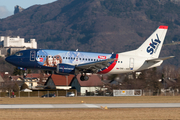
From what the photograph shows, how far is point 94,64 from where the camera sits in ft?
178

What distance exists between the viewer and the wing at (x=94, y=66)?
53.8m

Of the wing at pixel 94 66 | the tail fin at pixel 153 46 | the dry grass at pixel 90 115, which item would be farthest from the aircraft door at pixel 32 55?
the tail fin at pixel 153 46

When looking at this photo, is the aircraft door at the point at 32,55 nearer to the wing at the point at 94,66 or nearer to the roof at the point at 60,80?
the wing at the point at 94,66

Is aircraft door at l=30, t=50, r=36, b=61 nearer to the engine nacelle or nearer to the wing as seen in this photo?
the engine nacelle

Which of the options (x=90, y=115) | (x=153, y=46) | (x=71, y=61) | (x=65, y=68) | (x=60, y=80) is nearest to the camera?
(x=90, y=115)

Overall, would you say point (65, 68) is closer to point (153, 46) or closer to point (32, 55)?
point (32, 55)

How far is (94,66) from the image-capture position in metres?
55.1

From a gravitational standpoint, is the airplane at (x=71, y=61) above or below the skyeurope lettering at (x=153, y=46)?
below

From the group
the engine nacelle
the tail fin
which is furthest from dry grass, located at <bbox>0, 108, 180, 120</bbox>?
the tail fin

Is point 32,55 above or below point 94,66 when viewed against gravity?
above

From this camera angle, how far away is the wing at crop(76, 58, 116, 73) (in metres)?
53.8

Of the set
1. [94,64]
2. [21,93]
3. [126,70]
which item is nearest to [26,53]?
[94,64]

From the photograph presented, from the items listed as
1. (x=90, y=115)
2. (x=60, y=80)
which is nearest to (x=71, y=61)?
(x=90, y=115)

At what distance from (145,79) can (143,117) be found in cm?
6959
